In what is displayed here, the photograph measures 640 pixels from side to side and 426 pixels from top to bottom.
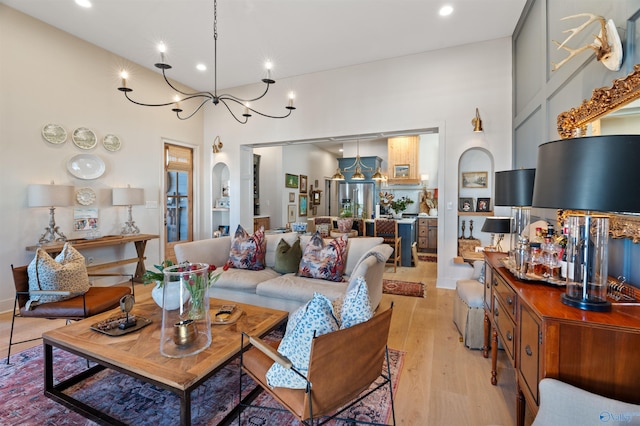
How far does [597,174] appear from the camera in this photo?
43.4 inches

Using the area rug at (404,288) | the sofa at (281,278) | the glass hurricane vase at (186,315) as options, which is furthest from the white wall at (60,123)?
the area rug at (404,288)

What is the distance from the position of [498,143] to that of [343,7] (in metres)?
2.75

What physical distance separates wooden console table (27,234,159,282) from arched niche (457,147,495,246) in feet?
16.1

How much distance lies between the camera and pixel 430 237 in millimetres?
7629

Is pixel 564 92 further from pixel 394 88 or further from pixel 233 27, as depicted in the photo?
pixel 233 27

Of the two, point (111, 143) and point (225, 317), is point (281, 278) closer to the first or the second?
point (225, 317)

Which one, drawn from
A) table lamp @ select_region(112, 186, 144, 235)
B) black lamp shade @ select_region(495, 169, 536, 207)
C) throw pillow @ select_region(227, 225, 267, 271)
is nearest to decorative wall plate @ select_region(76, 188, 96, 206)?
table lamp @ select_region(112, 186, 144, 235)

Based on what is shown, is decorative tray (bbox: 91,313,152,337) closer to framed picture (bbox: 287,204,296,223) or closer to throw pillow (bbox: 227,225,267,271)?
throw pillow (bbox: 227,225,267,271)

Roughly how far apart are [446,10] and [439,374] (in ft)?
12.9

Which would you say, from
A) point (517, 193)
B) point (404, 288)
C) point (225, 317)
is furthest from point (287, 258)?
point (517, 193)

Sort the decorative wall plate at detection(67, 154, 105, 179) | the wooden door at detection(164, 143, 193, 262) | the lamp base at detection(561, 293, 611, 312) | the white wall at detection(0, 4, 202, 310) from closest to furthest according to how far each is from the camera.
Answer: the lamp base at detection(561, 293, 611, 312)
the white wall at detection(0, 4, 202, 310)
the decorative wall plate at detection(67, 154, 105, 179)
the wooden door at detection(164, 143, 193, 262)

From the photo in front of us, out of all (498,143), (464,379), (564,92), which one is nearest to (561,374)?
(464,379)

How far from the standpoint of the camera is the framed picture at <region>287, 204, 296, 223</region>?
27.7 feet

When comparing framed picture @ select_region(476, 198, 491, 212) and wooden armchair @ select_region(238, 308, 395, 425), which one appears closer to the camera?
wooden armchair @ select_region(238, 308, 395, 425)
